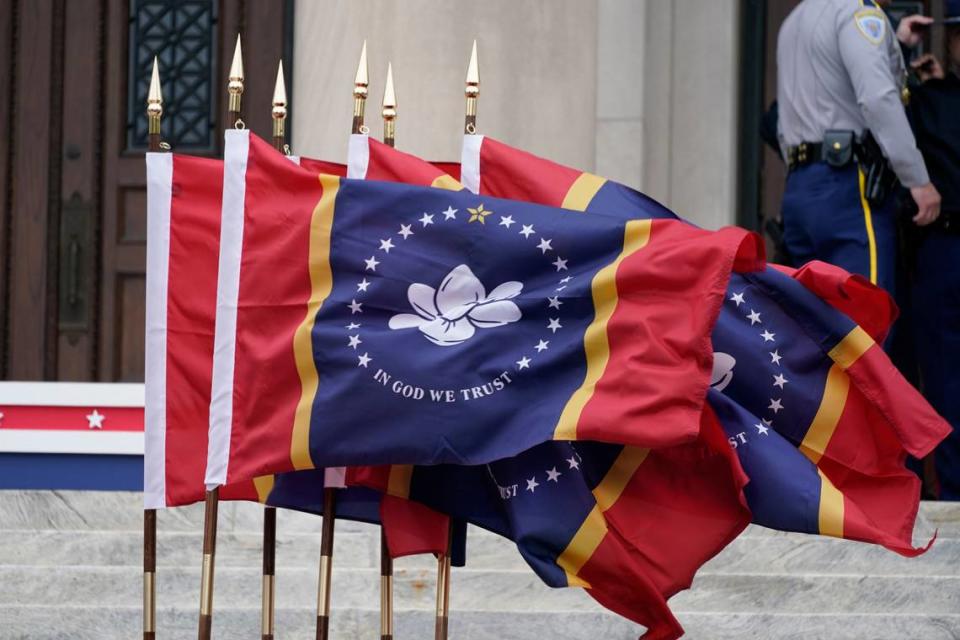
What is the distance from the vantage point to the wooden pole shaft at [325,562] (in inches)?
213

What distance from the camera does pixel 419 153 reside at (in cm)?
869

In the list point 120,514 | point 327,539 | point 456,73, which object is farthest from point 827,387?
point 456,73

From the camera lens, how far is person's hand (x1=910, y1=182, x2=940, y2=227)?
25.5 feet

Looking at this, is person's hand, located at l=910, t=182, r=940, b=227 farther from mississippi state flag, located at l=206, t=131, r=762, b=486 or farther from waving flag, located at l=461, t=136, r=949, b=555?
mississippi state flag, located at l=206, t=131, r=762, b=486

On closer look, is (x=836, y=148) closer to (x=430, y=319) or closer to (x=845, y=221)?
(x=845, y=221)

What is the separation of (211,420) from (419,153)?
3599mm

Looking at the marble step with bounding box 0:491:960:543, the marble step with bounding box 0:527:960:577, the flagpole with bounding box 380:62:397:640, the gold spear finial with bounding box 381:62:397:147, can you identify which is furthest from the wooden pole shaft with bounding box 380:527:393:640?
the marble step with bounding box 0:491:960:543

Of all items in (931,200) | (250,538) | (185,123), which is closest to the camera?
(250,538)

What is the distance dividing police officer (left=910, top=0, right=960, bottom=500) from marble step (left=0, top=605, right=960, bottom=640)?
178 cm

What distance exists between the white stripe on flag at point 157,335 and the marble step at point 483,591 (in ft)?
Result: 4.35

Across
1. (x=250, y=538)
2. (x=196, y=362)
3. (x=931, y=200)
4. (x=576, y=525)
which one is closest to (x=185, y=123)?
(x=250, y=538)

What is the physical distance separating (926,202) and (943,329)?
2.06 feet

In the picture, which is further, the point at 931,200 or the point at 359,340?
Result: the point at 931,200

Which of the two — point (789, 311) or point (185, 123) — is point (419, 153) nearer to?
point (185, 123)
